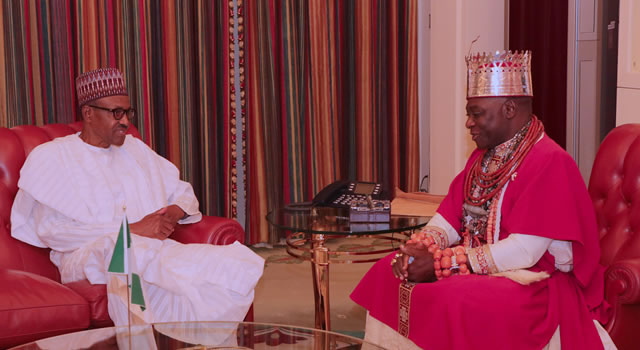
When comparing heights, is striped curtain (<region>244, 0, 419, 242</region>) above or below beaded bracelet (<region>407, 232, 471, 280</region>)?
above

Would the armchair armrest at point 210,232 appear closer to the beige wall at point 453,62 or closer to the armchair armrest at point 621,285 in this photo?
the armchair armrest at point 621,285

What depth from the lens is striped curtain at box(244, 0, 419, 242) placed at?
17.3 feet

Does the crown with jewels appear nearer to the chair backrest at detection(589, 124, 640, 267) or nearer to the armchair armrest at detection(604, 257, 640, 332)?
the chair backrest at detection(589, 124, 640, 267)

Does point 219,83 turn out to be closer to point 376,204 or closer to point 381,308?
point 376,204

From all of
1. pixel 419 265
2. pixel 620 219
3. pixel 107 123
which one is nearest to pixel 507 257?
pixel 419 265

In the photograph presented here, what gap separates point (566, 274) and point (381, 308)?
687 millimetres

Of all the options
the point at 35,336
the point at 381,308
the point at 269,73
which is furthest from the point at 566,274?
the point at 269,73

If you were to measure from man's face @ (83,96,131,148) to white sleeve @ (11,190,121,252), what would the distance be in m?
0.40

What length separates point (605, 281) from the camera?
8.48 feet

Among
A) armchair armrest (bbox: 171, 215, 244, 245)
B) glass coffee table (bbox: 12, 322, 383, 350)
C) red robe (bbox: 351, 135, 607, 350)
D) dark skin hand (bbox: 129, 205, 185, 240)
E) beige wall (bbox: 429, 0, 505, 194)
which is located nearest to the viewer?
glass coffee table (bbox: 12, 322, 383, 350)


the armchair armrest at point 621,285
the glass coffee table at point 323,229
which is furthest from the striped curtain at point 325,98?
the armchair armrest at point 621,285

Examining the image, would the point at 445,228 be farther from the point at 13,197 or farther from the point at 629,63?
the point at 13,197

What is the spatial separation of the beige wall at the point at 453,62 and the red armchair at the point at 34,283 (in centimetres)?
228

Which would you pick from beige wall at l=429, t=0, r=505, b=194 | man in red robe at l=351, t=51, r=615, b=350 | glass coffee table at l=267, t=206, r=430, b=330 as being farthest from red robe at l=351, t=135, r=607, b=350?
beige wall at l=429, t=0, r=505, b=194
